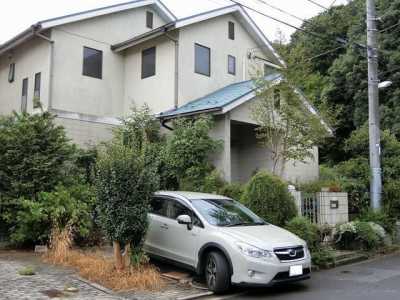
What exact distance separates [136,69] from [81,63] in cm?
214

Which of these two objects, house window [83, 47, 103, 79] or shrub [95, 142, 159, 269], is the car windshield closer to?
shrub [95, 142, 159, 269]

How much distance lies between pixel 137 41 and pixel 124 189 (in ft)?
35.2

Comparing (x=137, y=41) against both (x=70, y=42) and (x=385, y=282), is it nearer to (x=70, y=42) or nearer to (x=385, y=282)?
(x=70, y=42)

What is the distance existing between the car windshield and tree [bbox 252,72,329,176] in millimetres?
4672

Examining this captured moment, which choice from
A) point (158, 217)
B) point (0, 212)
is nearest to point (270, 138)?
point (158, 217)

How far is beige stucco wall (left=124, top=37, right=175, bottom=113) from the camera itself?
53.0 feet

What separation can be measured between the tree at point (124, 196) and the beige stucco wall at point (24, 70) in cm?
944

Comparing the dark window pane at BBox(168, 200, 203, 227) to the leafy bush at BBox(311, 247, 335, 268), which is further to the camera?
the leafy bush at BBox(311, 247, 335, 268)

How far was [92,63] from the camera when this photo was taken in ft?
57.4

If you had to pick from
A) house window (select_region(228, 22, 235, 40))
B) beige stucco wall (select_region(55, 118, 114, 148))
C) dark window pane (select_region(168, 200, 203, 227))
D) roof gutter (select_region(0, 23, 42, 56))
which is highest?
house window (select_region(228, 22, 235, 40))

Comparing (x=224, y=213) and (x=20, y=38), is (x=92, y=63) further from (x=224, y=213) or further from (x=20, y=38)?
(x=224, y=213)

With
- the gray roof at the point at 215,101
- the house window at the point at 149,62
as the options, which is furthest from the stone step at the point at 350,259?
the house window at the point at 149,62

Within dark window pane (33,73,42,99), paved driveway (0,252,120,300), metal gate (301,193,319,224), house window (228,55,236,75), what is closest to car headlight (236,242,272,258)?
paved driveway (0,252,120,300)

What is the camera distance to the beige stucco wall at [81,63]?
16578mm
